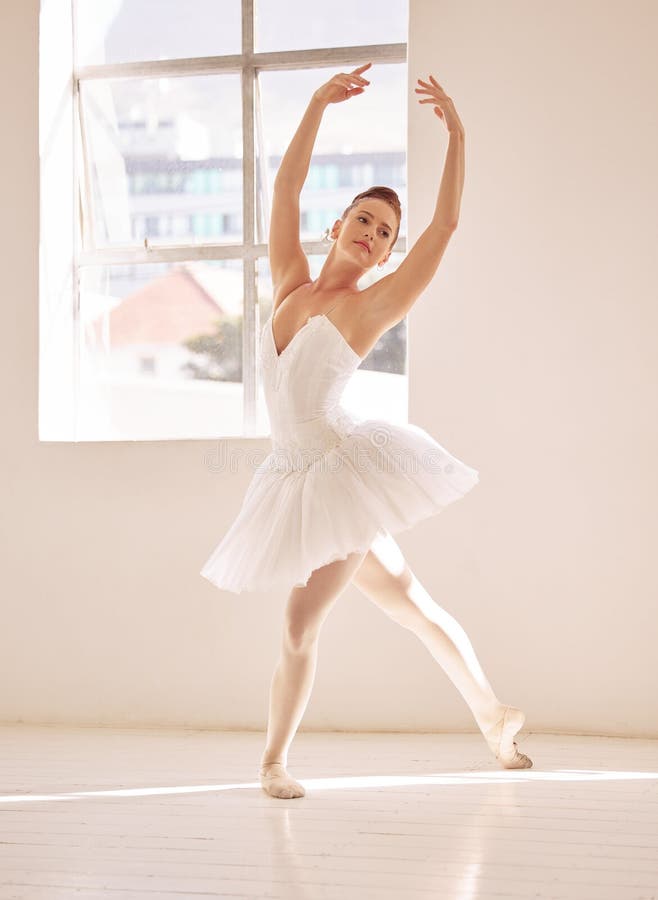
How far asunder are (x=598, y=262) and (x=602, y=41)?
0.67m

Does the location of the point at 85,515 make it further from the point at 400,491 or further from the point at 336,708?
the point at 400,491

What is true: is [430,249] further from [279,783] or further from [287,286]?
[279,783]

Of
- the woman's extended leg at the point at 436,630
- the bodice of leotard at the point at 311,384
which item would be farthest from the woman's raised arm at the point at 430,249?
the woman's extended leg at the point at 436,630

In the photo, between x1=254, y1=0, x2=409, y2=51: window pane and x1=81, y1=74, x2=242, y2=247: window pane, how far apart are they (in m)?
0.21

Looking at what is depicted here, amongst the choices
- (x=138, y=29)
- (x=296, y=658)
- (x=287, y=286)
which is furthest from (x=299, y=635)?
(x=138, y=29)

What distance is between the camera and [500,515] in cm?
312

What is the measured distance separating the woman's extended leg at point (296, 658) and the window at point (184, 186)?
1.17m

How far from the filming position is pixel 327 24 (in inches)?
138

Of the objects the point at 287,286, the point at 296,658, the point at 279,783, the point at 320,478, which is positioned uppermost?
the point at 287,286

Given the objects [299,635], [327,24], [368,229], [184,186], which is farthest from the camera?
[184,186]

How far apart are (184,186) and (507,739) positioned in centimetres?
220

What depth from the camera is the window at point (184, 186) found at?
3484 millimetres

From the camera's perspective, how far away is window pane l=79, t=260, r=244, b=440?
359cm

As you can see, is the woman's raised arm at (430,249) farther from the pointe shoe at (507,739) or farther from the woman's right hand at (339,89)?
the pointe shoe at (507,739)
